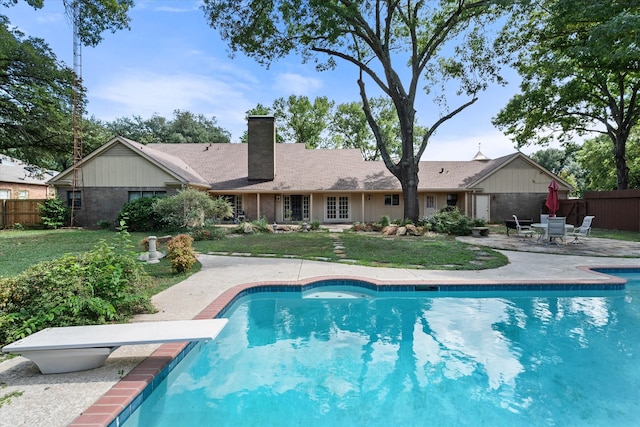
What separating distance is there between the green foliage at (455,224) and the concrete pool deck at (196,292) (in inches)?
198

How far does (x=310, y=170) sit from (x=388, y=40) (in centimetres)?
1031

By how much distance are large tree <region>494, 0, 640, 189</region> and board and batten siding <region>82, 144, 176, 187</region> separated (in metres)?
22.4

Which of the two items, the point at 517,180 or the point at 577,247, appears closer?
the point at 577,247

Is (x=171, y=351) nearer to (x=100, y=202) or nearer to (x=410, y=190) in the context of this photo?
(x=410, y=190)

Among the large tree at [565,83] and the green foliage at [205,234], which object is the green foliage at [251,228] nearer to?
the green foliage at [205,234]

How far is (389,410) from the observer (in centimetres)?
341

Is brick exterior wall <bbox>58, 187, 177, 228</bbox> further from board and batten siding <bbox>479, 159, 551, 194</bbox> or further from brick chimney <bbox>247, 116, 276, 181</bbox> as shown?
Answer: board and batten siding <bbox>479, 159, 551, 194</bbox>

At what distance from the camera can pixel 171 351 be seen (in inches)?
143

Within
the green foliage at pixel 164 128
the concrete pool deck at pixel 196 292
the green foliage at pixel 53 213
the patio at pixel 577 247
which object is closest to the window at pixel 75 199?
the green foliage at pixel 53 213

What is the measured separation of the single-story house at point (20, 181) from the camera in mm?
25359

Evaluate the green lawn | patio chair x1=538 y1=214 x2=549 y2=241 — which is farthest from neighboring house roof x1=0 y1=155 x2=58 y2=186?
patio chair x1=538 y1=214 x2=549 y2=241

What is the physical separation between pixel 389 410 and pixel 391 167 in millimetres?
15648

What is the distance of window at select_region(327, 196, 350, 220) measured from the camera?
23656 millimetres

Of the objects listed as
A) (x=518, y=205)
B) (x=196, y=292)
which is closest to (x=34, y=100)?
(x=196, y=292)
